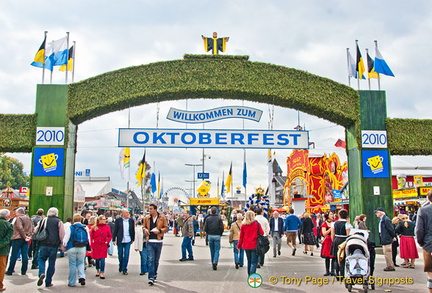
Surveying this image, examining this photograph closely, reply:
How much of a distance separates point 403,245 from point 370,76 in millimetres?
7748

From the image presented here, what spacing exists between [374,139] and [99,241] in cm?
1095

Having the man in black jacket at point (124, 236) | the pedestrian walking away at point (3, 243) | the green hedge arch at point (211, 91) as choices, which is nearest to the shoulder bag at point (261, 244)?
the man in black jacket at point (124, 236)

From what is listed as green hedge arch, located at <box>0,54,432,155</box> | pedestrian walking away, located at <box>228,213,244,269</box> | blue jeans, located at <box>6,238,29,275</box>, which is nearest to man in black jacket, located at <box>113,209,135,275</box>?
blue jeans, located at <box>6,238,29,275</box>

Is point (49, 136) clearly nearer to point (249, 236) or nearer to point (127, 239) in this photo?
point (127, 239)

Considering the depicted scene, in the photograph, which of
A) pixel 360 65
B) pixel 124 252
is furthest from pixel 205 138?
pixel 360 65

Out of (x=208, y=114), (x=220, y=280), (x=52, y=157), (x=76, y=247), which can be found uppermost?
(x=208, y=114)

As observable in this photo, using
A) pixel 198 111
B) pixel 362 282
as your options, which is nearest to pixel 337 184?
pixel 198 111

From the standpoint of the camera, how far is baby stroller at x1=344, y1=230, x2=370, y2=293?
8.00 meters

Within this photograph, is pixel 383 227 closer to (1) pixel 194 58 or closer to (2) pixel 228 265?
(2) pixel 228 265

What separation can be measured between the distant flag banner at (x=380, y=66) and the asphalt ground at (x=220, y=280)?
7.59m

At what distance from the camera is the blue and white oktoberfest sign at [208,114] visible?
1590 centimetres

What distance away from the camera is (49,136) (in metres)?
15.4

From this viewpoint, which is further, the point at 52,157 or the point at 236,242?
the point at 52,157

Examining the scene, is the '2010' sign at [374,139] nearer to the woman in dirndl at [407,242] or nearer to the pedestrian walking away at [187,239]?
the woman in dirndl at [407,242]
